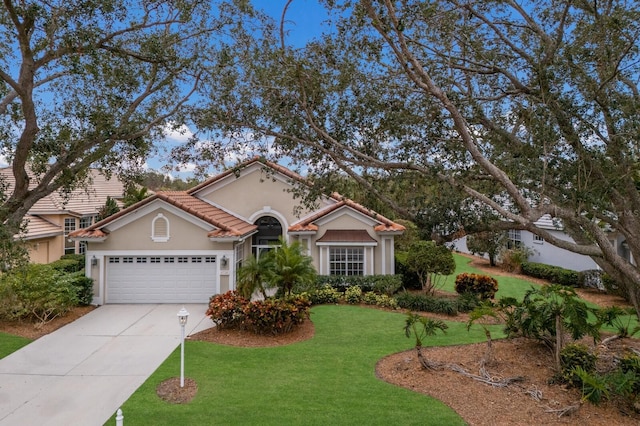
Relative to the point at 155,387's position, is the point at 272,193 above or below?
above

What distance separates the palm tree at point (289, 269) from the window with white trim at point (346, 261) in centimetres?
557

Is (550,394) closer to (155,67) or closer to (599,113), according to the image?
(599,113)

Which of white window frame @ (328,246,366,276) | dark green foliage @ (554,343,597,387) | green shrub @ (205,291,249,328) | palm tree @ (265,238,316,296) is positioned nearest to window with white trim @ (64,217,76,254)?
white window frame @ (328,246,366,276)

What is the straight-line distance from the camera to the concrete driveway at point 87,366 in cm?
804

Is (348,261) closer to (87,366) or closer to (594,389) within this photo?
(87,366)

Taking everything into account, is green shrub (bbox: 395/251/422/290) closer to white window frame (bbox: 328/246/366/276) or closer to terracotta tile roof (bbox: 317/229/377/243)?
white window frame (bbox: 328/246/366/276)

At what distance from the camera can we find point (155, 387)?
901cm

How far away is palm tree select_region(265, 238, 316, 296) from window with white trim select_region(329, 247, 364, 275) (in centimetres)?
557

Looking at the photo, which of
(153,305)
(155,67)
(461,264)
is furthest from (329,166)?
(461,264)

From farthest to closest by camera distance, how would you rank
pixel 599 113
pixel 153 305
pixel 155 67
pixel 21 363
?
pixel 153 305, pixel 21 363, pixel 155 67, pixel 599 113

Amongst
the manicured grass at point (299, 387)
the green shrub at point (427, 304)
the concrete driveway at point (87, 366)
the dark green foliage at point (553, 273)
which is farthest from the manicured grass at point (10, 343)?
the dark green foliage at point (553, 273)

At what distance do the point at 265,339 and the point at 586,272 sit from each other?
18.3 meters

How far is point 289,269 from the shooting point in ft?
45.5

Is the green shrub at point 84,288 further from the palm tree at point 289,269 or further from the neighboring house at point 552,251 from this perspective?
the neighboring house at point 552,251
